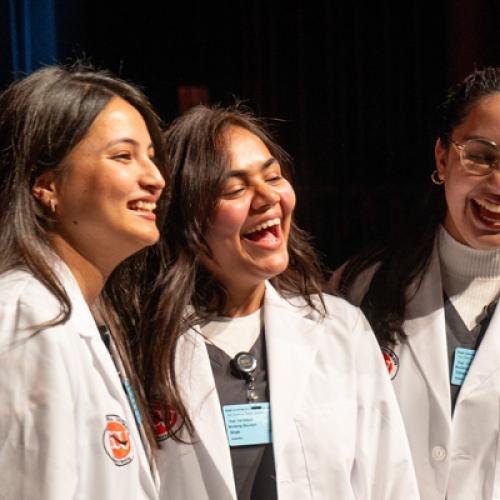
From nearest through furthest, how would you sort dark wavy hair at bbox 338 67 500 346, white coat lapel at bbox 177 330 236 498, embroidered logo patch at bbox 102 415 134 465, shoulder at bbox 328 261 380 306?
embroidered logo patch at bbox 102 415 134 465
white coat lapel at bbox 177 330 236 498
dark wavy hair at bbox 338 67 500 346
shoulder at bbox 328 261 380 306

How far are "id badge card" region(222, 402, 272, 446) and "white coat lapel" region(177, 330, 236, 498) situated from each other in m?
0.02

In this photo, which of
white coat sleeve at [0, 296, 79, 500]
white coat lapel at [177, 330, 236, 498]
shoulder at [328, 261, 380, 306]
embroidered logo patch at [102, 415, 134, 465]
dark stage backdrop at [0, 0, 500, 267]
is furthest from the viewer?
dark stage backdrop at [0, 0, 500, 267]

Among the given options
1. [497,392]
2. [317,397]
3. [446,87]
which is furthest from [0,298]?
[446,87]

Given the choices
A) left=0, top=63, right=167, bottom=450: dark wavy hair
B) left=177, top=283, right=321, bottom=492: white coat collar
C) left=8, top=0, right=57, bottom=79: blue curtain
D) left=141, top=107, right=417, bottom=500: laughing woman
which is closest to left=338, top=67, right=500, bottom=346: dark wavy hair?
left=141, top=107, right=417, bottom=500: laughing woman

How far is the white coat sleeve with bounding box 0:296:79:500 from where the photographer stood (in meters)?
1.70

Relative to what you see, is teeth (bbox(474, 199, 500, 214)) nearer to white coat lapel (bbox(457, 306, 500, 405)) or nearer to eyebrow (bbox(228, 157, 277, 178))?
white coat lapel (bbox(457, 306, 500, 405))

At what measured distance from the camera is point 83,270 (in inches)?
81.0

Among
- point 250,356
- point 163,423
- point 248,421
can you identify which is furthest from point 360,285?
point 163,423

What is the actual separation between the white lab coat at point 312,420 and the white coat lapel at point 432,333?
13cm

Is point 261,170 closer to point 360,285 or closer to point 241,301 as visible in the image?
point 241,301

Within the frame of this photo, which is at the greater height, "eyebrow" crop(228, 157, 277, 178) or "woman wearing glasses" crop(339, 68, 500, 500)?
"eyebrow" crop(228, 157, 277, 178)

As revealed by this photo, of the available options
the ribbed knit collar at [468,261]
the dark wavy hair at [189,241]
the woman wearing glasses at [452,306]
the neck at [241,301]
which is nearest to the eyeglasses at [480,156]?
the woman wearing glasses at [452,306]

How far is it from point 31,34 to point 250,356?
126 cm

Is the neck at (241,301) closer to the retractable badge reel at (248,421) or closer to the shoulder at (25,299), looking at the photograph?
the retractable badge reel at (248,421)
